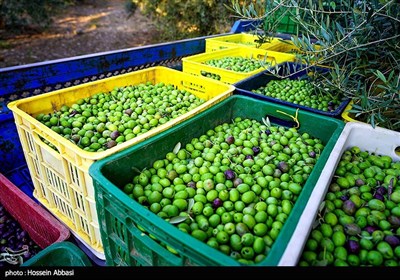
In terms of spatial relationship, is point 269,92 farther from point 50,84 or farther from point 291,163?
point 50,84

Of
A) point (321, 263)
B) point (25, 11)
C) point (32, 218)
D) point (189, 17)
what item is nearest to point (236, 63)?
point (32, 218)

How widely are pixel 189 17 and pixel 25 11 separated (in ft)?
17.1

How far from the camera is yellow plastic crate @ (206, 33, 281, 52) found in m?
4.14

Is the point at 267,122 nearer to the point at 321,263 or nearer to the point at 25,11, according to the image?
the point at 321,263

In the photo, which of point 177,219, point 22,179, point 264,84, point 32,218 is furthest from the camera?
point 264,84

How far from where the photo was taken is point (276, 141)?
2295 millimetres

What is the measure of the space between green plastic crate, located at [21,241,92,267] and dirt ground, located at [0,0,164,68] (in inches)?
276

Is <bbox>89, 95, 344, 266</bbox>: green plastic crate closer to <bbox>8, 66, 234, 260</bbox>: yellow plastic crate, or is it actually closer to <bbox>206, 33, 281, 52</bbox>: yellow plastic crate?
<bbox>8, 66, 234, 260</bbox>: yellow plastic crate

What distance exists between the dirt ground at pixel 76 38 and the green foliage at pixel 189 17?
1.51 meters

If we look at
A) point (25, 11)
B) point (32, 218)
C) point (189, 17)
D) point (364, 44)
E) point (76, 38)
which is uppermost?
point (364, 44)

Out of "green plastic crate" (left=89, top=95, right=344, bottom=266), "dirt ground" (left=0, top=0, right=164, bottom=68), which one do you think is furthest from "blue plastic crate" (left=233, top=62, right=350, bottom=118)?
"dirt ground" (left=0, top=0, right=164, bottom=68)

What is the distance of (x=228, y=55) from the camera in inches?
159

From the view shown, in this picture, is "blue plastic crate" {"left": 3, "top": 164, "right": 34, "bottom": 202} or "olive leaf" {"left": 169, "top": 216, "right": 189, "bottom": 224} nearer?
"olive leaf" {"left": 169, "top": 216, "right": 189, "bottom": 224}

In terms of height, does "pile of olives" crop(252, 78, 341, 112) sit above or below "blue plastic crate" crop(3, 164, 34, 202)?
above
